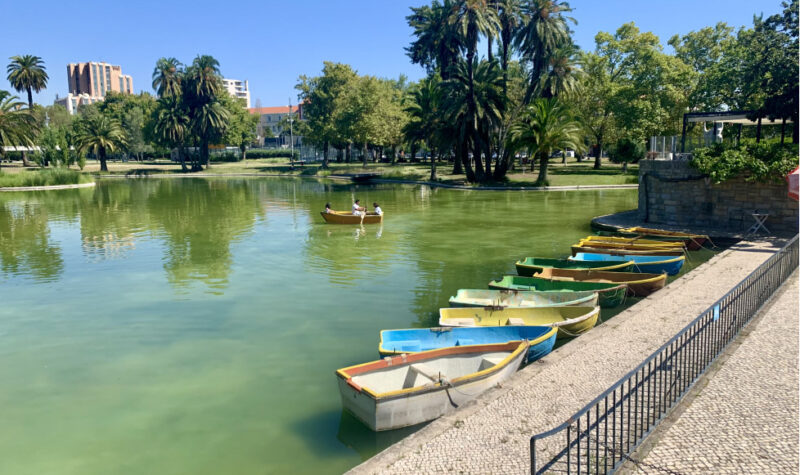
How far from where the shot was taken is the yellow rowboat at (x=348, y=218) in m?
33.1

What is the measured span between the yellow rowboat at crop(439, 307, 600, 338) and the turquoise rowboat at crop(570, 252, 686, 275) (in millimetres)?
5512

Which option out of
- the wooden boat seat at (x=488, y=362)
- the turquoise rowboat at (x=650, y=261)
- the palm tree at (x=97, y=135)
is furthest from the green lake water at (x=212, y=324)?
the palm tree at (x=97, y=135)

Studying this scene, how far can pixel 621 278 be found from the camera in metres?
16.8

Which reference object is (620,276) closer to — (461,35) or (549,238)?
(549,238)

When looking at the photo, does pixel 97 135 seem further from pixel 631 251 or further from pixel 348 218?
pixel 631 251

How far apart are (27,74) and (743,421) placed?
390 feet

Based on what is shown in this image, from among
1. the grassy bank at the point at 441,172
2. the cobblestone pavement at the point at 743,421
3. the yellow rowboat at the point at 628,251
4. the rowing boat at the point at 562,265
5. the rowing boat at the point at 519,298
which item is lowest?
the cobblestone pavement at the point at 743,421

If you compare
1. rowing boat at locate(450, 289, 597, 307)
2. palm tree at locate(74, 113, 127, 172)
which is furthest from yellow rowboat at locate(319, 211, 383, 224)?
palm tree at locate(74, 113, 127, 172)

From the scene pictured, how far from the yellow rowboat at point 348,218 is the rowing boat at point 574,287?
17595mm

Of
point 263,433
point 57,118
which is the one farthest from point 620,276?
point 57,118

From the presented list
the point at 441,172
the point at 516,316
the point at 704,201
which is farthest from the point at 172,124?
the point at 516,316

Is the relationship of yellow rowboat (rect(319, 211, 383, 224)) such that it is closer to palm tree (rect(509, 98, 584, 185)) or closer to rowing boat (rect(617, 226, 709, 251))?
rowing boat (rect(617, 226, 709, 251))

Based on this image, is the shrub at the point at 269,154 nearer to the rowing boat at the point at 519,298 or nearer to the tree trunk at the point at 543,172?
the tree trunk at the point at 543,172

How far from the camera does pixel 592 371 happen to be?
33.1 feet
